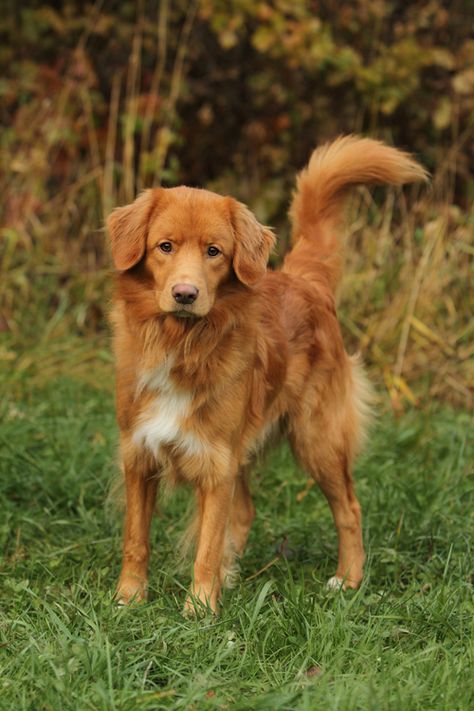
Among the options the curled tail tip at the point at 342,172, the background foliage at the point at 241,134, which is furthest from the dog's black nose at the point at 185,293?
the background foliage at the point at 241,134

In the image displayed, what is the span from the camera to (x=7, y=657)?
3080mm

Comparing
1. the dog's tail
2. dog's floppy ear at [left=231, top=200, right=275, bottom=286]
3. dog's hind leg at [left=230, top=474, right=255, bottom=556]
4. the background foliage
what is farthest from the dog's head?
the background foliage

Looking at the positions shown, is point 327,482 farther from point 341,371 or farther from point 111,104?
point 111,104

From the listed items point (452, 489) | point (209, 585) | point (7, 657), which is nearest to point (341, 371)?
point (452, 489)

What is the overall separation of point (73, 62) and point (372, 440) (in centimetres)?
414

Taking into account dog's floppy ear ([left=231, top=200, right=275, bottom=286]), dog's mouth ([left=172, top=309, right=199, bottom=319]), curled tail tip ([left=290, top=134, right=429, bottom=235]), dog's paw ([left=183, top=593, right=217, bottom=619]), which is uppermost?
curled tail tip ([left=290, top=134, right=429, bottom=235])

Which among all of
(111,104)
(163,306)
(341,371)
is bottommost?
(341,371)

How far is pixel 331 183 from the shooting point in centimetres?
470

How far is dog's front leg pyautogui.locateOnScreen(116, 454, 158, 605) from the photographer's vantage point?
3.89 meters

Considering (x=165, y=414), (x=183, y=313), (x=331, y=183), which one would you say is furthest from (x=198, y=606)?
(x=331, y=183)

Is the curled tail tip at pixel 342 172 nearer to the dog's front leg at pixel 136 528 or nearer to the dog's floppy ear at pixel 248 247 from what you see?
the dog's floppy ear at pixel 248 247

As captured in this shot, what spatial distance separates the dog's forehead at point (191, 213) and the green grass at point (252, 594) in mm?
1246

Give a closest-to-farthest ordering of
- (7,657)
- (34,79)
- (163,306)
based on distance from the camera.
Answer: (7,657) < (163,306) < (34,79)

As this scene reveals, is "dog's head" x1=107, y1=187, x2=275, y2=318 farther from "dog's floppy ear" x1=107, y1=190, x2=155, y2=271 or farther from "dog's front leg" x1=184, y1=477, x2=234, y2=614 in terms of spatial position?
"dog's front leg" x1=184, y1=477, x2=234, y2=614
